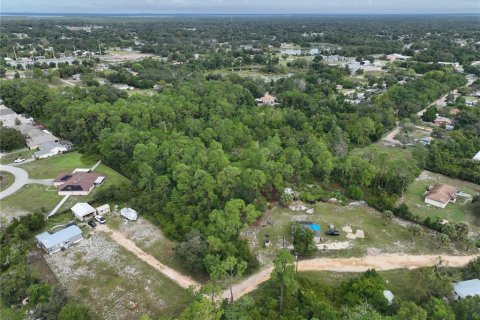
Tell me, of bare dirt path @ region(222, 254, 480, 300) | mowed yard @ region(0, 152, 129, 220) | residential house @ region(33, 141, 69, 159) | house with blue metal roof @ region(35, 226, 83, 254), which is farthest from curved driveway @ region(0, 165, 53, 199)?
bare dirt path @ region(222, 254, 480, 300)

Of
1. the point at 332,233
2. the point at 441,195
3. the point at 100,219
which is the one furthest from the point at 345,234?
the point at 100,219

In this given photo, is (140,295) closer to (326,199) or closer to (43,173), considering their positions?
(326,199)

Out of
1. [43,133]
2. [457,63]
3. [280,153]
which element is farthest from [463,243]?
[457,63]

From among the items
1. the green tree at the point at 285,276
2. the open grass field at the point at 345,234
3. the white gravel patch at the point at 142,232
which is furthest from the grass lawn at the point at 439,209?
the white gravel patch at the point at 142,232

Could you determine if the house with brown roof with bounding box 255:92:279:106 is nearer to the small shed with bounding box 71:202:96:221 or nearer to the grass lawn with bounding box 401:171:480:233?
the grass lawn with bounding box 401:171:480:233

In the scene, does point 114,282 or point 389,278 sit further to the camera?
point 389,278

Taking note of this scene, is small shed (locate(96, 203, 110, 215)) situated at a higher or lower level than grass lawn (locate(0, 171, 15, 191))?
higher

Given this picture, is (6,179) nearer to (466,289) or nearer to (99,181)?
(99,181)
